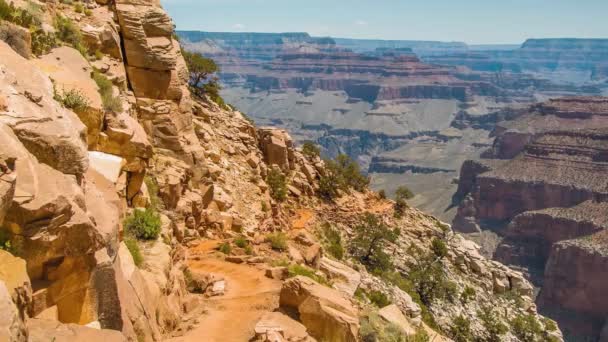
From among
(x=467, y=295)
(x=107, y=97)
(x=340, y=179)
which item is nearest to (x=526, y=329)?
(x=467, y=295)

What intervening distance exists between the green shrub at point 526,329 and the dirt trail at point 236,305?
829 inches

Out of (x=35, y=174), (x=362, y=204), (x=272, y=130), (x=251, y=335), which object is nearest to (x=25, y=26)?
(x=35, y=174)

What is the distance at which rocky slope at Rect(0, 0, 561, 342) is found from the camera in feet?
31.7

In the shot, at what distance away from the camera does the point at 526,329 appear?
118ft

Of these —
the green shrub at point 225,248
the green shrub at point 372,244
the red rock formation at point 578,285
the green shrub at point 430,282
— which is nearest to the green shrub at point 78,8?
the green shrub at point 225,248

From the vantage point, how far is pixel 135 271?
1317 cm

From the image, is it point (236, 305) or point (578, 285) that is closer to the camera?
point (236, 305)

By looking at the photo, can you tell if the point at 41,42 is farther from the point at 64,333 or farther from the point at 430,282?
the point at 430,282

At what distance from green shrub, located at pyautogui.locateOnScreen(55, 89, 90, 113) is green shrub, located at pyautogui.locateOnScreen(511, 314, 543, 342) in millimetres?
29250

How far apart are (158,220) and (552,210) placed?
123 meters

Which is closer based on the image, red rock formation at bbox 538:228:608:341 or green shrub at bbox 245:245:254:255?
green shrub at bbox 245:245:254:255

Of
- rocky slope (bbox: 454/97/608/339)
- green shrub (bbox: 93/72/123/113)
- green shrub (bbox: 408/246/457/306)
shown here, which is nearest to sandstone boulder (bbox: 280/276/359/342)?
green shrub (bbox: 93/72/123/113)

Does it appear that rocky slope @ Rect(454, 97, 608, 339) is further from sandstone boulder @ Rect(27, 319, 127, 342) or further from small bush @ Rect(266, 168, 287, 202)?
sandstone boulder @ Rect(27, 319, 127, 342)

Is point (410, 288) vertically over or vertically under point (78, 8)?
under
